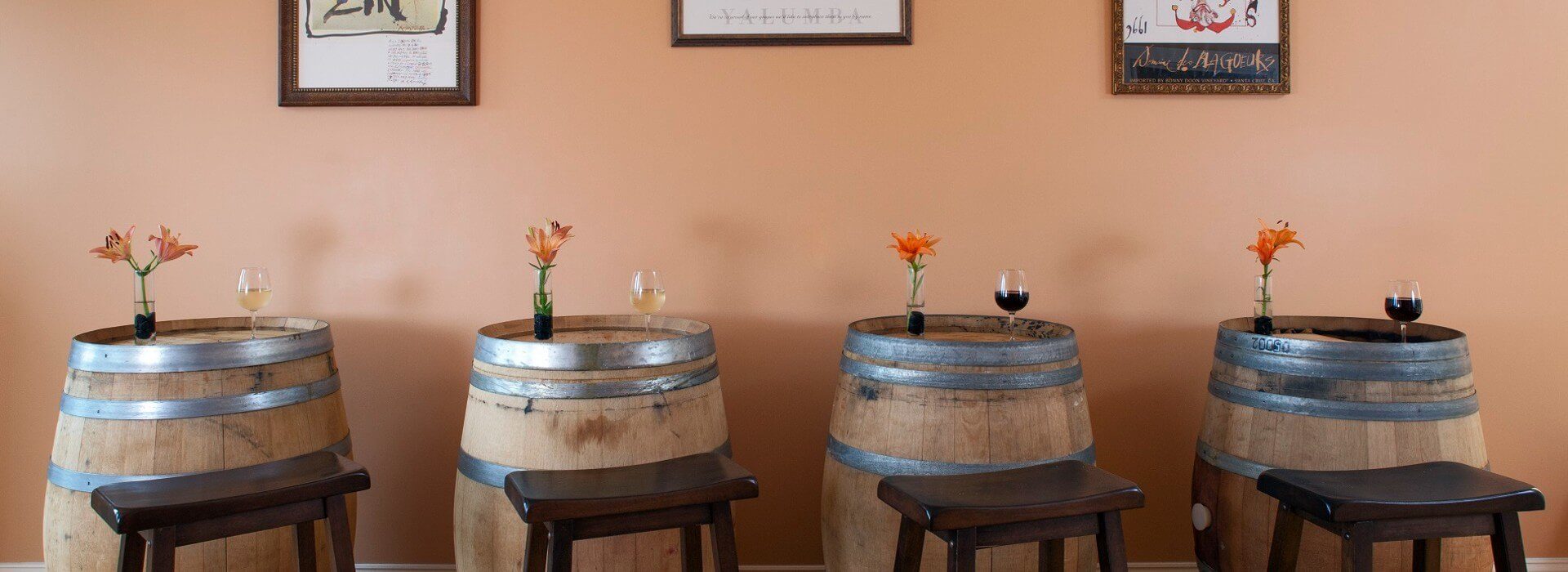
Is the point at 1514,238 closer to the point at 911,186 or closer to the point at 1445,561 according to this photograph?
the point at 1445,561

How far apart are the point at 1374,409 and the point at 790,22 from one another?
65.5 inches

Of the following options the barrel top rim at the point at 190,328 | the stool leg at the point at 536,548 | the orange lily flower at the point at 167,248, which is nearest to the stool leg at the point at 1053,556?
the stool leg at the point at 536,548

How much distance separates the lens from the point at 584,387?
179 centimetres

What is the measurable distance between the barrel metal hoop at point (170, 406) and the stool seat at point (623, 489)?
67 centimetres

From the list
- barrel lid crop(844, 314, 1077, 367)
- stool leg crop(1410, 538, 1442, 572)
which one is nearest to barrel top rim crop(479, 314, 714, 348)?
barrel lid crop(844, 314, 1077, 367)

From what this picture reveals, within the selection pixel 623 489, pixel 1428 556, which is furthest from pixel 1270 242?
pixel 623 489

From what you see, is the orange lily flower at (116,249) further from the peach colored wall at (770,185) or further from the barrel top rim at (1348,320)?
the barrel top rim at (1348,320)

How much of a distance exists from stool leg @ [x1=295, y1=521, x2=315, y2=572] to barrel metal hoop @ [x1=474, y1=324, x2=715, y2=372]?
1.50 ft

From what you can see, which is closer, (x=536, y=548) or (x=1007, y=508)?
(x=1007, y=508)

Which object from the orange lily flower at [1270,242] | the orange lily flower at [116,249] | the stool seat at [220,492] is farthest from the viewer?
the orange lily flower at [1270,242]

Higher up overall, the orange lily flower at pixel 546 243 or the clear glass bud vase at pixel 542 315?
the orange lily flower at pixel 546 243

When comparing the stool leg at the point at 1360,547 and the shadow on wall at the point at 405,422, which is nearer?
the stool leg at the point at 1360,547

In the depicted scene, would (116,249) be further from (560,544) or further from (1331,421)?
(1331,421)

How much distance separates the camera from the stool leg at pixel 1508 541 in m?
1.60
